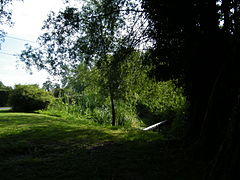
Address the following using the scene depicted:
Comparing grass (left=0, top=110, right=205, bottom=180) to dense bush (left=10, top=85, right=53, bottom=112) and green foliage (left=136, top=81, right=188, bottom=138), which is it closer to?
green foliage (left=136, top=81, right=188, bottom=138)

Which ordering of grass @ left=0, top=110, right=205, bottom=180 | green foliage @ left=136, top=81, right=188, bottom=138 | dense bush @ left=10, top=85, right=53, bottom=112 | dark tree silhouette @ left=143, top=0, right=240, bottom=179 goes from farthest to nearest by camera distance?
dense bush @ left=10, top=85, right=53, bottom=112, green foliage @ left=136, top=81, right=188, bottom=138, dark tree silhouette @ left=143, top=0, right=240, bottom=179, grass @ left=0, top=110, right=205, bottom=180

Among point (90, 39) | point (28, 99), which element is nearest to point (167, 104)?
point (90, 39)

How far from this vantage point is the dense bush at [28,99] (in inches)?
599

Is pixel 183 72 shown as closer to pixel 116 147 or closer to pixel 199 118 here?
pixel 199 118

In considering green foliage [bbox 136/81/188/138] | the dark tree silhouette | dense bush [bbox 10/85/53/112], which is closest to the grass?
the dark tree silhouette

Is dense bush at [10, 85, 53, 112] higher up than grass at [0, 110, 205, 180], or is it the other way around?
dense bush at [10, 85, 53, 112]

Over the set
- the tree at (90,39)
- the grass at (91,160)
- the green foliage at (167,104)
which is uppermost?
the tree at (90,39)

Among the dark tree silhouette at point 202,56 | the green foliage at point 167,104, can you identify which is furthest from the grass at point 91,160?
the green foliage at point 167,104

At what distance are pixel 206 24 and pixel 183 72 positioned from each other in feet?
4.67

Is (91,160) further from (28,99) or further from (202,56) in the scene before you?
(28,99)

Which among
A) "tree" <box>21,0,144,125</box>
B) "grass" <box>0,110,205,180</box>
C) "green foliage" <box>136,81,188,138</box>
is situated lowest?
"grass" <box>0,110,205,180</box>

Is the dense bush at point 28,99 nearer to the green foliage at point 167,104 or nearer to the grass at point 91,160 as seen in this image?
the green foliage at point 167,104

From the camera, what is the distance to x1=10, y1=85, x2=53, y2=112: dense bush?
50.0 ft

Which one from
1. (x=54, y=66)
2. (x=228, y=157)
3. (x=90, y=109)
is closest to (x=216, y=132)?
(x=228, y=157)
